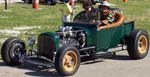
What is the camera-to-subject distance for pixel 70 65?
9844 mm

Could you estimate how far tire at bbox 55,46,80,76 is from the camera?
954cm

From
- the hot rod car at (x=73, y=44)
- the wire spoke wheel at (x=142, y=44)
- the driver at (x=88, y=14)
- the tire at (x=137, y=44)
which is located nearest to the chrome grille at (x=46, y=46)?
the hot rod car at (x=73, y=44)

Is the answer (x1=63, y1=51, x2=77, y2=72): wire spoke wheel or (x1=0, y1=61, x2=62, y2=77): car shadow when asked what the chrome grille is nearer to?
(x1=0, y1=61, x2=62, y2=77): car shadow

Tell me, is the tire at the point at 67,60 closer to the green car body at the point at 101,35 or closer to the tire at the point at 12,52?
the green car body at the point at 101,35

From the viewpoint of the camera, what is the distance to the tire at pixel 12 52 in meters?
10.6

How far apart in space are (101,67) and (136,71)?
2.60 ft

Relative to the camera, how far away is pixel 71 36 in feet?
34.9

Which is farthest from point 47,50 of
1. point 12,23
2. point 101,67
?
point 12,23

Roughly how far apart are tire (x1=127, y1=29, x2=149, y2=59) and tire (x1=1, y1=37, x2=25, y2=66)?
256 centimetres

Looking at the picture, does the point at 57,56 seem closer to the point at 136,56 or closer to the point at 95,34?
the point at 95,34

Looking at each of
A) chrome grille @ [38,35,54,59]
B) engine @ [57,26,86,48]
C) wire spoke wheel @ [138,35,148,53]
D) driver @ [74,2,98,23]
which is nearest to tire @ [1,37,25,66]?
chrome grille @ [38,35,54,59]

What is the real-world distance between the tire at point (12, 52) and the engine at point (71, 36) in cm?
98

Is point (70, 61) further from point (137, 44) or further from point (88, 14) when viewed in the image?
point (137, 44)

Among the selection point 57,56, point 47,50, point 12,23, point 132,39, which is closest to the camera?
point 57,56
